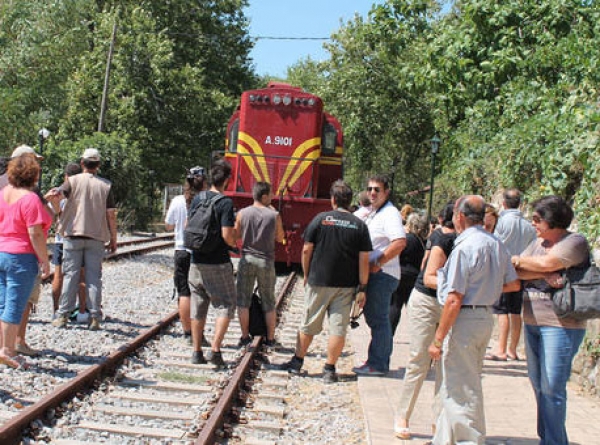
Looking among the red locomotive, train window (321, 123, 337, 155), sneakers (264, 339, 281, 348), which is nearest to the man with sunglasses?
sneakers (264, 339, 281, 348)

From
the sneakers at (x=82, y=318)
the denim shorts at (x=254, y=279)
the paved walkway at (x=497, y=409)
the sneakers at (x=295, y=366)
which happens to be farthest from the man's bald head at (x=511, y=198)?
the sneakers at (x=82, y=318)

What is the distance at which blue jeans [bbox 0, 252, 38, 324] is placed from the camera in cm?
658

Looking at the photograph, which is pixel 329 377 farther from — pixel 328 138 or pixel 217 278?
pixel 328 138

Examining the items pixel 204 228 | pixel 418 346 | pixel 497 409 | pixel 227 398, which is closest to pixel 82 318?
pixel 204 228

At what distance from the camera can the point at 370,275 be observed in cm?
778

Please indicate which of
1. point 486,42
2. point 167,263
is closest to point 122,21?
point 167,263

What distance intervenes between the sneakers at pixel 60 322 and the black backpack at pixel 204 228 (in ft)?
6.84

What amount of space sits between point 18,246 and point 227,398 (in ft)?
7.52

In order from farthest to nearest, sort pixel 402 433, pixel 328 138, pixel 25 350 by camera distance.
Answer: pixel 328 138 → pixel 25 350 → pixel 402 433

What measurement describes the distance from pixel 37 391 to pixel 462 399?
3510 mm

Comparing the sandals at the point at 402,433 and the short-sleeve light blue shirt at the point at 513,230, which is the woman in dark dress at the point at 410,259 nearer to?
the short-sleeve light blue shirt at the point at 513,230

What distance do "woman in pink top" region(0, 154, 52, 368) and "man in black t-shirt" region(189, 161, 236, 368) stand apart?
1593 millimetres

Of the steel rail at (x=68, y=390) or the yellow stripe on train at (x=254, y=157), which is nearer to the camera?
the steel rail at (x=68, y=390)

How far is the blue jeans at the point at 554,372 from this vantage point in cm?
492
